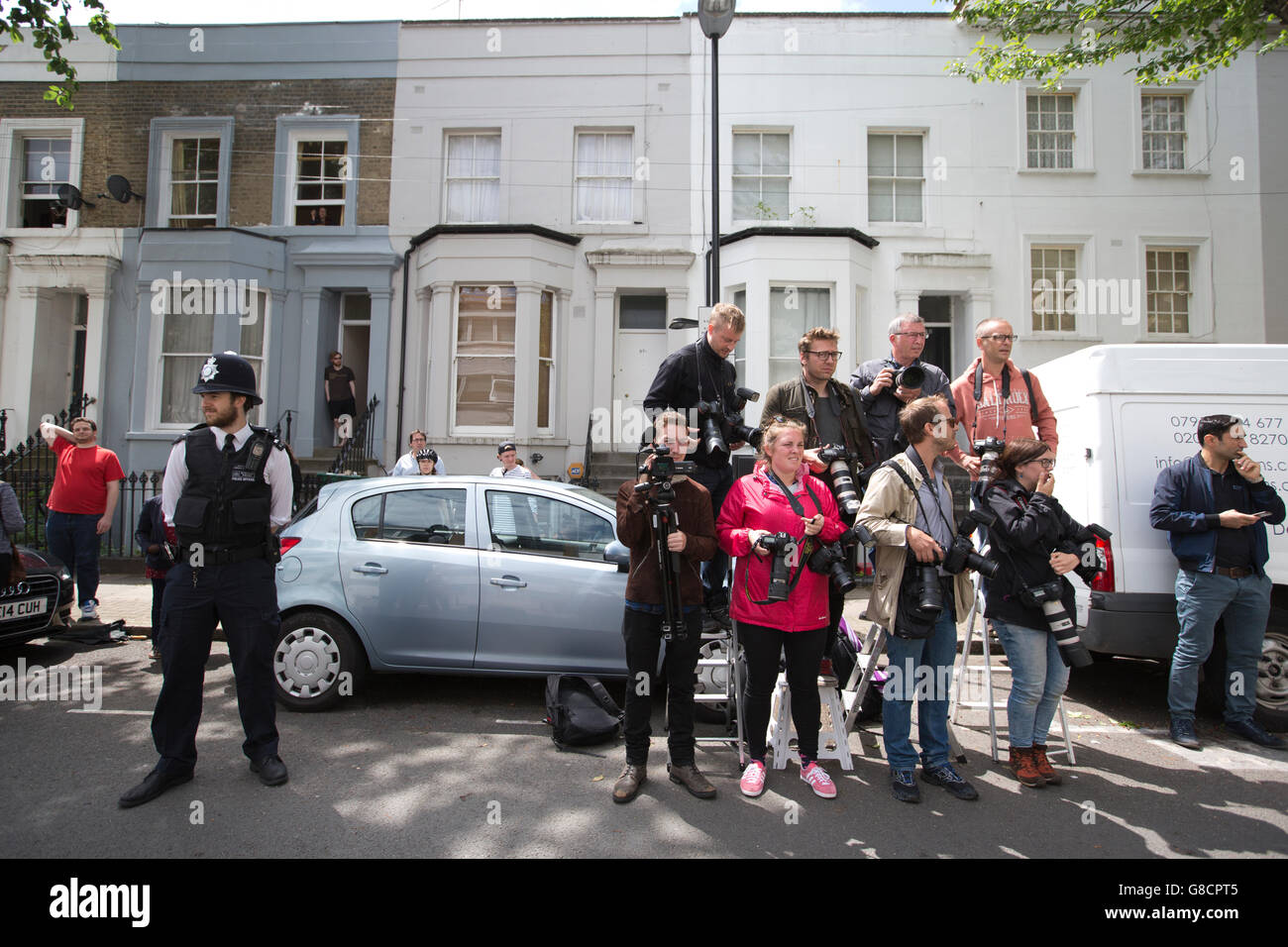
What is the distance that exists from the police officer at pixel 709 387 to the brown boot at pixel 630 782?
1.11 metres

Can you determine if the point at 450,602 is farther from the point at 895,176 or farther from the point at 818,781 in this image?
the point at 895,176

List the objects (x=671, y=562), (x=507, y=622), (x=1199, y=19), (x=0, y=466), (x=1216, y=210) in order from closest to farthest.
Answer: (x=671, y=562)
(x=507, y=622)
(x=1199, y=19)
(x=0, y=466)
(x=1216, y=210)

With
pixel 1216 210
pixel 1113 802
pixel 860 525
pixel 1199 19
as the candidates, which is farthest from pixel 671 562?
pixel 1216 210

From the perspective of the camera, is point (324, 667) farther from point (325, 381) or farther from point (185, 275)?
point (185, 275)

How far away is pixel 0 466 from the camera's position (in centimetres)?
1138

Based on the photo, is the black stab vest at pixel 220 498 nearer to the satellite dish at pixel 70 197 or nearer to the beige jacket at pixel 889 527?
the beige jacket at pixel 889 527

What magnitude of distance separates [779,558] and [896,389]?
1696 mm

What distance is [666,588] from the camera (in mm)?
3729

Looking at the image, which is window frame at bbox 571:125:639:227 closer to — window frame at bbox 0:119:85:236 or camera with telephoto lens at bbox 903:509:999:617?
window frame at bbox 0:119:85:236

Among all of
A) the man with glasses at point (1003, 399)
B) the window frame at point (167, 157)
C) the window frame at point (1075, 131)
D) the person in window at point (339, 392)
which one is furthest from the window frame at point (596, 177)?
the man with glasses at point (1003, 399)

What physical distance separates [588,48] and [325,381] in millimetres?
7513

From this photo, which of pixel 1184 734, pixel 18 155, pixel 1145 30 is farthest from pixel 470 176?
pixel 1184 734

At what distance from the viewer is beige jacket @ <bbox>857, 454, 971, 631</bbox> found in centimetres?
390

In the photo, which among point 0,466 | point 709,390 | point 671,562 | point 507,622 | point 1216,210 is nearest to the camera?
point 671,562
